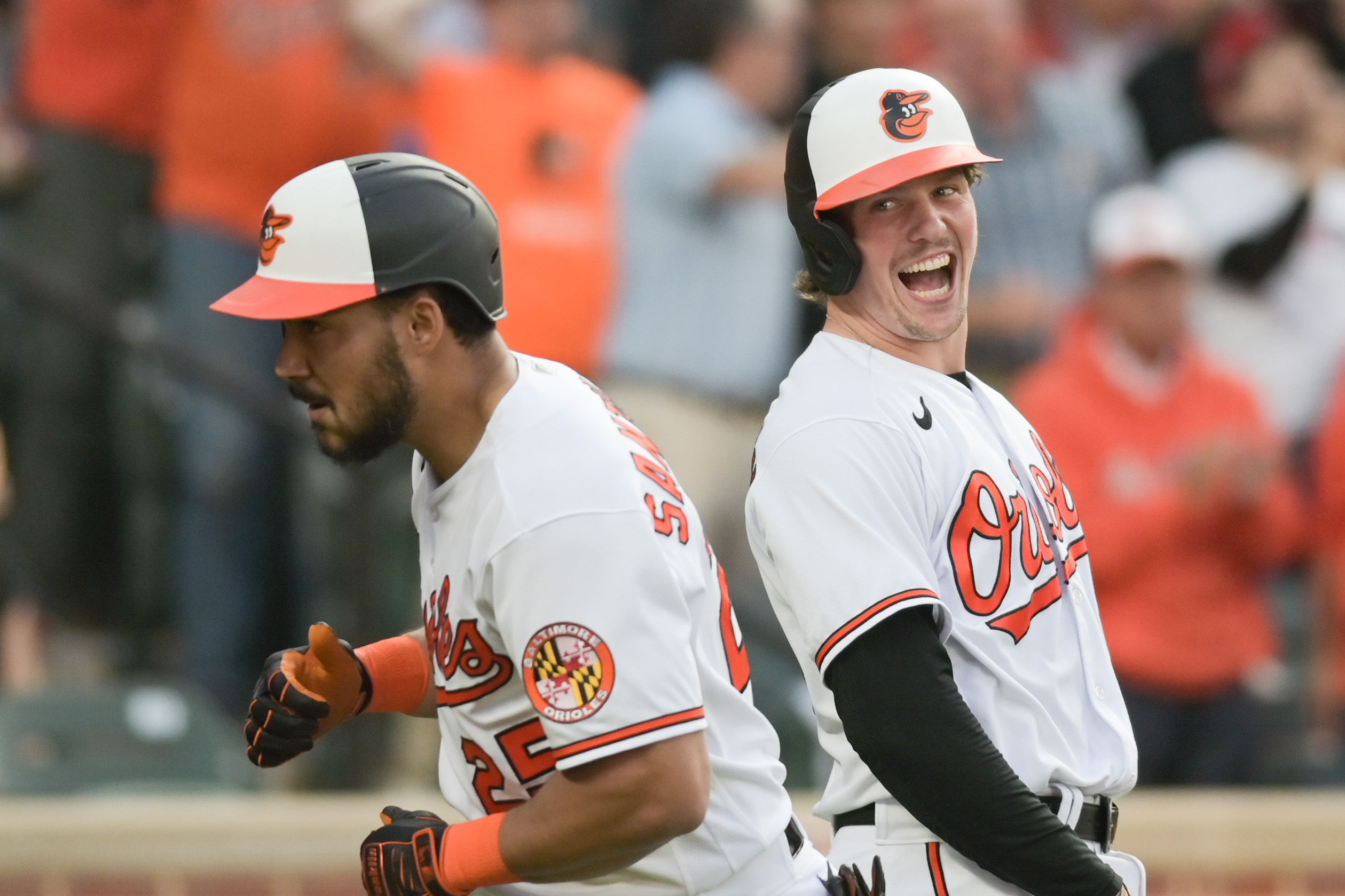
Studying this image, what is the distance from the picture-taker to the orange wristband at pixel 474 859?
92.8 inches

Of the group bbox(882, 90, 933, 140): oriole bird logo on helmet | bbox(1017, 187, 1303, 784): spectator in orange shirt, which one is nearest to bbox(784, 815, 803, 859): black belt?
bbox(882, 90, 933, 140): oriole bird logo on helmet

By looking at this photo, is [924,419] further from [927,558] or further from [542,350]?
[542,350]

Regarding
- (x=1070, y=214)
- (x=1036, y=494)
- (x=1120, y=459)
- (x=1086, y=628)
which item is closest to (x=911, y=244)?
(x=1036, y=494)

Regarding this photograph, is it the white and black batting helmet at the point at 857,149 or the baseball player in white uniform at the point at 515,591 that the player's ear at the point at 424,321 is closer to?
the baseball player in white uniform at the point at 515,591

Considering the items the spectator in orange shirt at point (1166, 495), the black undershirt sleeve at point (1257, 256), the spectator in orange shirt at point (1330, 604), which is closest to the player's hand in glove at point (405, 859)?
the spectator in orange shirt at point (1166, 495)

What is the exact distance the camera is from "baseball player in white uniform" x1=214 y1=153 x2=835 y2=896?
2301 mm

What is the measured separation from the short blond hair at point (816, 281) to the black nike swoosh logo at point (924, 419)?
259 mm

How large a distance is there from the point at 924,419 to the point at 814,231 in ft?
1.12

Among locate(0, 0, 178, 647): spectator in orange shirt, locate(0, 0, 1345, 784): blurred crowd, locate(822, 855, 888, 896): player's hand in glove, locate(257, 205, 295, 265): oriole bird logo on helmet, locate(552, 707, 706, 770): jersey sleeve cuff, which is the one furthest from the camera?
locate(0, 0, 178, 647): spectator in orange shirt

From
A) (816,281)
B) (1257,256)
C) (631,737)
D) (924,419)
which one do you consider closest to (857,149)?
(816,281)

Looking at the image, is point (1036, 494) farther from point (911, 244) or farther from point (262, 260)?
point (262, 260)

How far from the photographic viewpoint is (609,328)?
5.68 m

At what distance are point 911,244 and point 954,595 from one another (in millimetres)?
535

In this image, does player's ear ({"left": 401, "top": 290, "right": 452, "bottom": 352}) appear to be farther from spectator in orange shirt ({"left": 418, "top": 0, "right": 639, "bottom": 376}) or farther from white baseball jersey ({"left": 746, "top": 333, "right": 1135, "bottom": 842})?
spectator in orange shirt ({"left": 418, "top": 0, "right": 639, "bottom": 376})
